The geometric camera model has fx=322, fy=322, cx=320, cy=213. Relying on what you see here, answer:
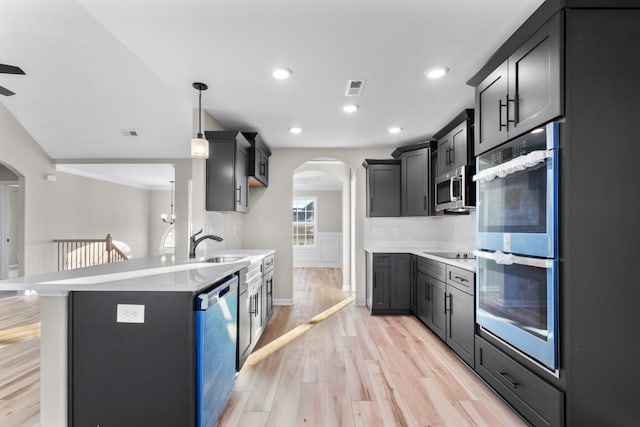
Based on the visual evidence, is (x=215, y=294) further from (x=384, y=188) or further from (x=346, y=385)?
(x=384, y=188)

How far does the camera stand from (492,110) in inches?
89.4

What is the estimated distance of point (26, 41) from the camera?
123 inches

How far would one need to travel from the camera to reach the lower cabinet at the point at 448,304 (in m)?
2.73

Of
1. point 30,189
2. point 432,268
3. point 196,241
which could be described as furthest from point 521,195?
point 30,189

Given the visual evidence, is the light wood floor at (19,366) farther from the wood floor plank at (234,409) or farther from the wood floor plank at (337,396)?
the wood floor plank at (337,396)

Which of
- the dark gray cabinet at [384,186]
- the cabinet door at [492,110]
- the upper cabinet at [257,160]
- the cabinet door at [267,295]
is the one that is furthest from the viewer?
the dark gray cabinet at [384,186]

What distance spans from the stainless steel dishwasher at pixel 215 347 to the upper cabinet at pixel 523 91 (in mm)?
2091

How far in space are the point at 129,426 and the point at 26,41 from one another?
3.65m

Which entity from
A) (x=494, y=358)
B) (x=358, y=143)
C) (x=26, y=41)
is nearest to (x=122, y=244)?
(x=26, y=41)

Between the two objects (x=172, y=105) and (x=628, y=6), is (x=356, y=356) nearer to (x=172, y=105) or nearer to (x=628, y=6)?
(x=628, y=6)

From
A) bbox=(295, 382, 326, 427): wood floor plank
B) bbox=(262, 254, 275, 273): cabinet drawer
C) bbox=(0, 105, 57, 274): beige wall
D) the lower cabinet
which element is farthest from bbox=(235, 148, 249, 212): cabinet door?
bbox=(0, 105, 57, 274): beige wall

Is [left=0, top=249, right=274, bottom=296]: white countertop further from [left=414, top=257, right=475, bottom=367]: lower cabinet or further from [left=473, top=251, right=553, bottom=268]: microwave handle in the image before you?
[left=414, top=257, right=475, bottom=367]: lower cabinet

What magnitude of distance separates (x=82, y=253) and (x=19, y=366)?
4.71 metres

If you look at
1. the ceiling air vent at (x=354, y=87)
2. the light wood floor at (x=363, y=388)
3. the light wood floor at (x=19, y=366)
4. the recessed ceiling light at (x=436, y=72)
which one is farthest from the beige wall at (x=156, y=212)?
the recessed ceiling light at (x=436, y=72)
